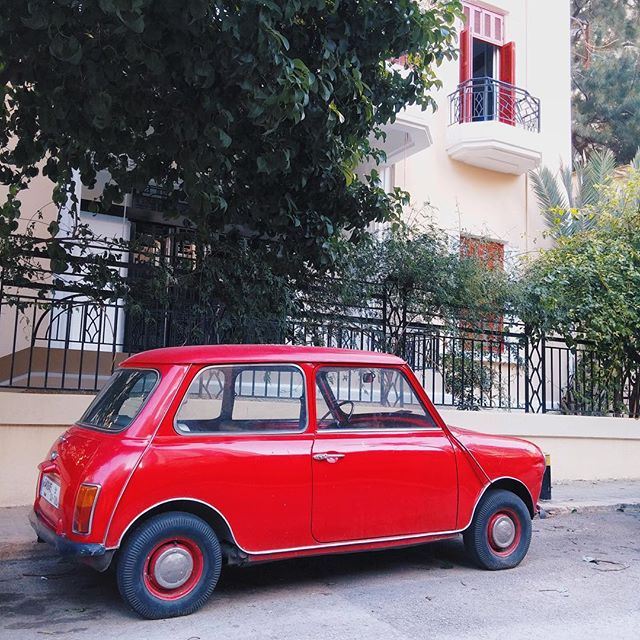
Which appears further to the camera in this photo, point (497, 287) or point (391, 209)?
point (497, 287)

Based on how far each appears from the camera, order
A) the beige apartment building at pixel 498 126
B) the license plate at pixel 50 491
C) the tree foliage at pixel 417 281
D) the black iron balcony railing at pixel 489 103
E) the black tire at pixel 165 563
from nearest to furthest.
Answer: the black tire at pixel 165 563 < the license plate at pixel 50 491 < the tree foliage at pixel 417 281 < the beige apartment building at pixel 498 126 < the black iron balcony railing at pixel 489 103

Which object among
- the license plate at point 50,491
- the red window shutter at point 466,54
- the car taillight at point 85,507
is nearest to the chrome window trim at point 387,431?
the car taillight at point 85,507

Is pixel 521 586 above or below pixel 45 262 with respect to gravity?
below

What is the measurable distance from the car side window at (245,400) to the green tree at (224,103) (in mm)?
2060

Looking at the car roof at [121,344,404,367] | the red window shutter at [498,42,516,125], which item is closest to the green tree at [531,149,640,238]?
the red window shutter at [498,42,516,125]

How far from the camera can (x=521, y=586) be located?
17.3 ft

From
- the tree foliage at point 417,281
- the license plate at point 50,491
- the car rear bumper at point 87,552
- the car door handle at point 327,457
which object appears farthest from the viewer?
the tree foliage at point 417,281

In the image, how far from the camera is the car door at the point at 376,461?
4.82 m

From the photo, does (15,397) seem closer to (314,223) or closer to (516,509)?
(314,223)

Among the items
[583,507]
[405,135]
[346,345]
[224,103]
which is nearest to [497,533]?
[583,507]

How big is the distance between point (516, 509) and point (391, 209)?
4.18 m

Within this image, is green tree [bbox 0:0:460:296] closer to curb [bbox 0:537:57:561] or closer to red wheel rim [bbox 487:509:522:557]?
curb [bbox 0:537:57:561]

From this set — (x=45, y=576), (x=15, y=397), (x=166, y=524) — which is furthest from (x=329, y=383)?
(x=15, y=397)

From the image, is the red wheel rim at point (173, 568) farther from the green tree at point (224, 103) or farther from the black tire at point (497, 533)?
the green tree at point (224, 103)
